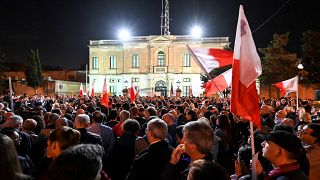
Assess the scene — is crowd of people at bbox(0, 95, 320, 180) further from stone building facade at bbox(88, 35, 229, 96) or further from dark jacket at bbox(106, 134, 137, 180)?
stone building facade at bbox(88, 35, 229, 96)

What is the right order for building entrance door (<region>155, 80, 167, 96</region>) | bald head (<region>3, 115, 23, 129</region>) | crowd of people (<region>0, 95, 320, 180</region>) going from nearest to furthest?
crowd of people (<region>0, 95, 320, 180</region>) → bald head (<region>3, 115, 23, 129</region>) → building entrance door (<region>155, 80, 167, 96</region>)

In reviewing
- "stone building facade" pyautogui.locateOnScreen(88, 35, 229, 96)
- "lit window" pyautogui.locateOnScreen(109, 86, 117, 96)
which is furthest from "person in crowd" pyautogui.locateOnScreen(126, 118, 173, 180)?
"lit window" pyautogui.locateOnScreen(109, 86, 117, 96)

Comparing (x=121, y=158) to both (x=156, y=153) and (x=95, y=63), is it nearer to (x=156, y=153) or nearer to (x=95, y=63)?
(x=156, y=153)

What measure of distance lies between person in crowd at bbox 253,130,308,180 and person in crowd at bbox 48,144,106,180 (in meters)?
1.98

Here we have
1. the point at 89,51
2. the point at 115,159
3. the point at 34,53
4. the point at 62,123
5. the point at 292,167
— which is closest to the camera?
the point at 292,167

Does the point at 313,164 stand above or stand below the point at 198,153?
below

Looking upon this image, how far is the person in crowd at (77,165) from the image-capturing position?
8.32 feet

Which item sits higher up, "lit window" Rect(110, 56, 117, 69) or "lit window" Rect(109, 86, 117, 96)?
"lit window" Rect(110, 56, 117, 69)

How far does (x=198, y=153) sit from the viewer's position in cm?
423

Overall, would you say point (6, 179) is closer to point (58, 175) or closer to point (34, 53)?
point (58, 175)

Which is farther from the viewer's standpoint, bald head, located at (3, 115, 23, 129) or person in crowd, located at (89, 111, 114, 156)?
person in crowd, located at (89, 111, 114, 156)

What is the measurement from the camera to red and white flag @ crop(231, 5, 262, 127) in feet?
17.8

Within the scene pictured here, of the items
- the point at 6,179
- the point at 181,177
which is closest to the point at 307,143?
the point at 181,177

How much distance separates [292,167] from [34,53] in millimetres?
63897
